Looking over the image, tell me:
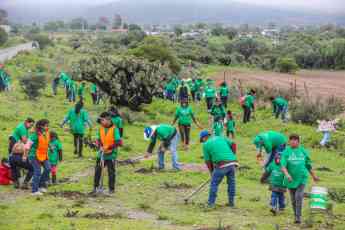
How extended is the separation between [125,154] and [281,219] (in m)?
9.81

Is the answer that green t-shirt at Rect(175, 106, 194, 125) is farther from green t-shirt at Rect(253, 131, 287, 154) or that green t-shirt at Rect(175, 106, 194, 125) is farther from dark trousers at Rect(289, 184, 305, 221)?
dark trousers at Rect(289, 184, 305, 221)

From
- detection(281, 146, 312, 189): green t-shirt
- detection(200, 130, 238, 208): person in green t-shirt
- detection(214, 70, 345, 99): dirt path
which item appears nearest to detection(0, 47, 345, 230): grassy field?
detection(200, 130, 238, 208): person in green t-shirt

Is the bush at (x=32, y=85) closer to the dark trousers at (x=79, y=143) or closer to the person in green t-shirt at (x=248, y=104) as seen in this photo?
the person in green t-shirt at (x=248, y=104)

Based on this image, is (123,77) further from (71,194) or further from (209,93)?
(71,194)

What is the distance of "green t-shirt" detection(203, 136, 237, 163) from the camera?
1304 cm

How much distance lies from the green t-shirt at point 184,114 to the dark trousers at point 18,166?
24.3 ft

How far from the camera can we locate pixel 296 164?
12.0 meters

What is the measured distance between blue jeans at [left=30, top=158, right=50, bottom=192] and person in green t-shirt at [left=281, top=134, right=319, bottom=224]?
17.1 feet

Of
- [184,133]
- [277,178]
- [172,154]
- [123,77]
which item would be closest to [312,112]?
[123,77]

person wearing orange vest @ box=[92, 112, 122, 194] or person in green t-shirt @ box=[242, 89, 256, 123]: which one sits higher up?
person wearing orange vest @ box=[92, 112, 122, 194]

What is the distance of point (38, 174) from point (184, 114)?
8.24 metres

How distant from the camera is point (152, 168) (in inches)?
711

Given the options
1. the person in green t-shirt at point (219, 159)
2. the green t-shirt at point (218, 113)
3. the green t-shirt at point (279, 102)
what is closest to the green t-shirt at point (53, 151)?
the person in green t-shirt at point (219, 159)

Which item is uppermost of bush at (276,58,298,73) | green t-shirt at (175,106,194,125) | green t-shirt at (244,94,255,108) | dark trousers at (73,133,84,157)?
green t-shirt at (175,106,194,125)
